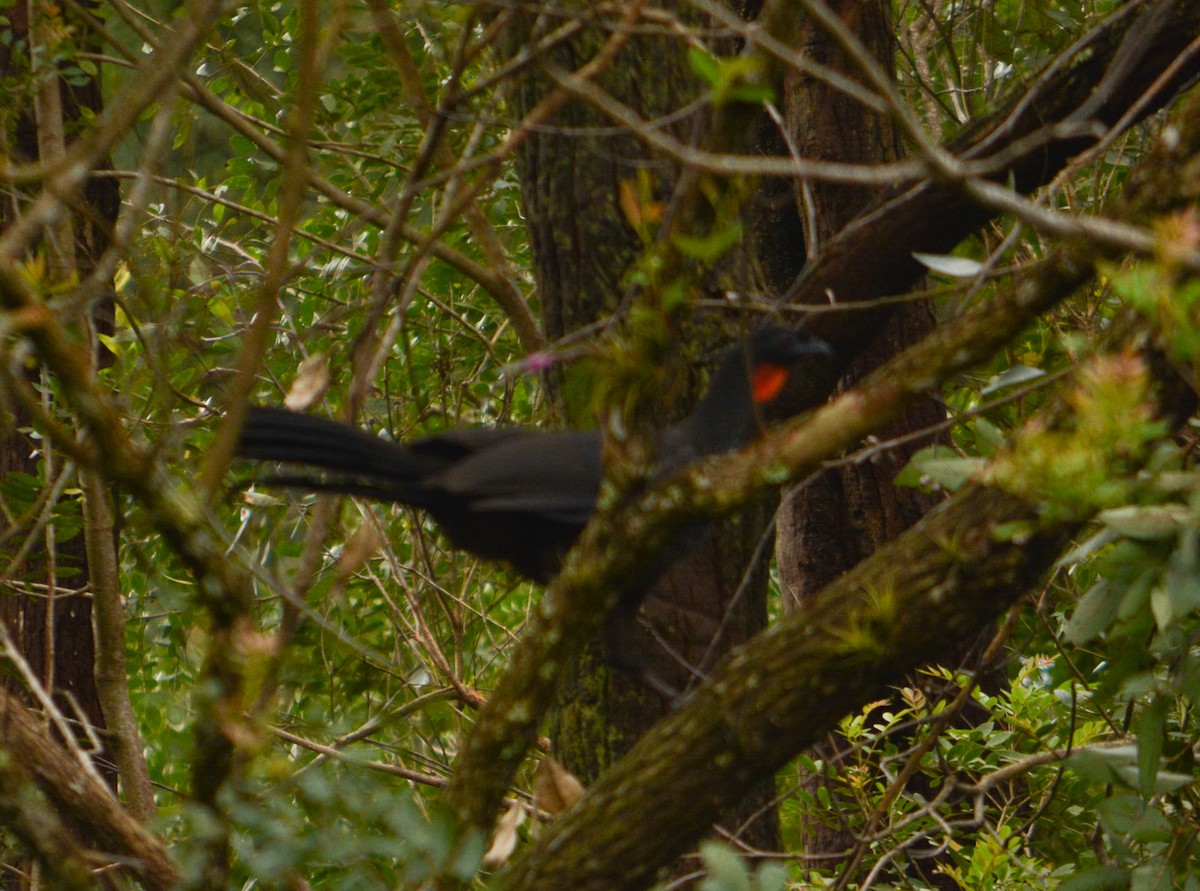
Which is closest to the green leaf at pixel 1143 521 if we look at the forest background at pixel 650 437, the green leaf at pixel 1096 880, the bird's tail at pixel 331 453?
the forest background at pixel 650 437

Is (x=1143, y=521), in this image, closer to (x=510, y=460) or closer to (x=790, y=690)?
(x=790, y=690)

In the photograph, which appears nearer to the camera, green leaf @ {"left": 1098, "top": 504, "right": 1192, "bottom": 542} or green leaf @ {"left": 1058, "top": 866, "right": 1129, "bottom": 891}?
green leaf @ {"left": 1098, "top": 504, "right": 1192, "bottom": 542}

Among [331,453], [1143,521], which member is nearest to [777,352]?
[331,453]

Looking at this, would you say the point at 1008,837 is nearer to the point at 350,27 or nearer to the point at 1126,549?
the point at 1126,549

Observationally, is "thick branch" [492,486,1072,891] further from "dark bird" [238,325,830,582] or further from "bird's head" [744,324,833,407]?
"bird's head" [744,324,833,407]

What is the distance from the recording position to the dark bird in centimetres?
273

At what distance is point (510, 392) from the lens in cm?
400

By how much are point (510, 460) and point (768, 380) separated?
2.35 feet

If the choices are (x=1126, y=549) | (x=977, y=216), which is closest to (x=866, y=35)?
(x=977, y=216)

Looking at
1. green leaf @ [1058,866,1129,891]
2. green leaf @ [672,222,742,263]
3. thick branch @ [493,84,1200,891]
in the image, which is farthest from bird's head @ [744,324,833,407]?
green leaf @ [672,222,742,263]

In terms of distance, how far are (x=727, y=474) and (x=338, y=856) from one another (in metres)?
0.63

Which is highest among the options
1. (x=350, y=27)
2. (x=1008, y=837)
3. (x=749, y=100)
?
(x=350, y=27)

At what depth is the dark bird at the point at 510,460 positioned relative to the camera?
8.95 feet

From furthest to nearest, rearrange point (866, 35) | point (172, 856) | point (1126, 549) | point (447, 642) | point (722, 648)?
point (447, 642)
point (866, 35)
point (722, 648)
point (1126, 549)
point (172, 856)
